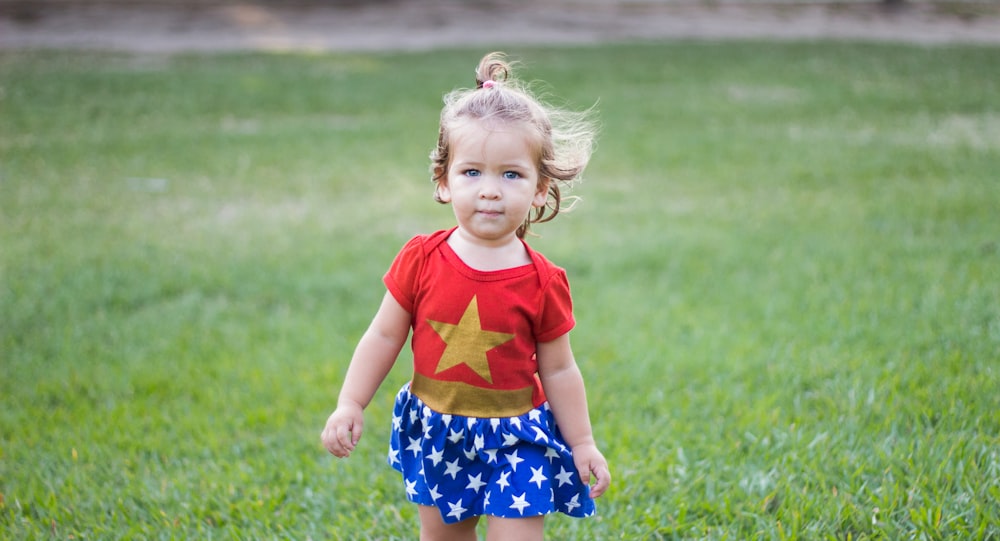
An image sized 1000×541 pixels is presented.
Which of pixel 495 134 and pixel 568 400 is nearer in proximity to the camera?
pixel 495 134

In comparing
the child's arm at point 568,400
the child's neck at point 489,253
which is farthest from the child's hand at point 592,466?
the child's neck at point 489,253

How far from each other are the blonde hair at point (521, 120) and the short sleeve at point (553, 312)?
0.24m

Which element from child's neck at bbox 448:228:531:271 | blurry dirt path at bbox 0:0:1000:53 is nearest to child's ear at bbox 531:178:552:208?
child's neck at bbox 448:228:531:271

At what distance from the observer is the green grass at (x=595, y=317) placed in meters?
2.96

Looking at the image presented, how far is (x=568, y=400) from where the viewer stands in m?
2.23

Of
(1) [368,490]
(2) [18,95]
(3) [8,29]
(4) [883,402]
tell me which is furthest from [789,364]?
(3) [8,29]

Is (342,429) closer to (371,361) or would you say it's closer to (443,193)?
(371,361)

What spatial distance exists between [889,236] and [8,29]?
61.2 feet

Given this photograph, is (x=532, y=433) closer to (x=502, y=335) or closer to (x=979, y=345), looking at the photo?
(x=502, y=335)

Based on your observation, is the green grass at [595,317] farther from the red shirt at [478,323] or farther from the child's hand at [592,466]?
the red shirt at [478,323]

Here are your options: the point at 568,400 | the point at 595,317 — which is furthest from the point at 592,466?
the point at 595,317

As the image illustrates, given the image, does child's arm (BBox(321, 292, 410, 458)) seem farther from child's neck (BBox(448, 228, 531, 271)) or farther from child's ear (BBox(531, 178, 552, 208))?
child's ear (BBox(531, 178, 552, 208))

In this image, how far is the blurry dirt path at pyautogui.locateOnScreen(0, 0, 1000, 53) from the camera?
1895 centimetres

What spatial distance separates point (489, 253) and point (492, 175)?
0.19 m
